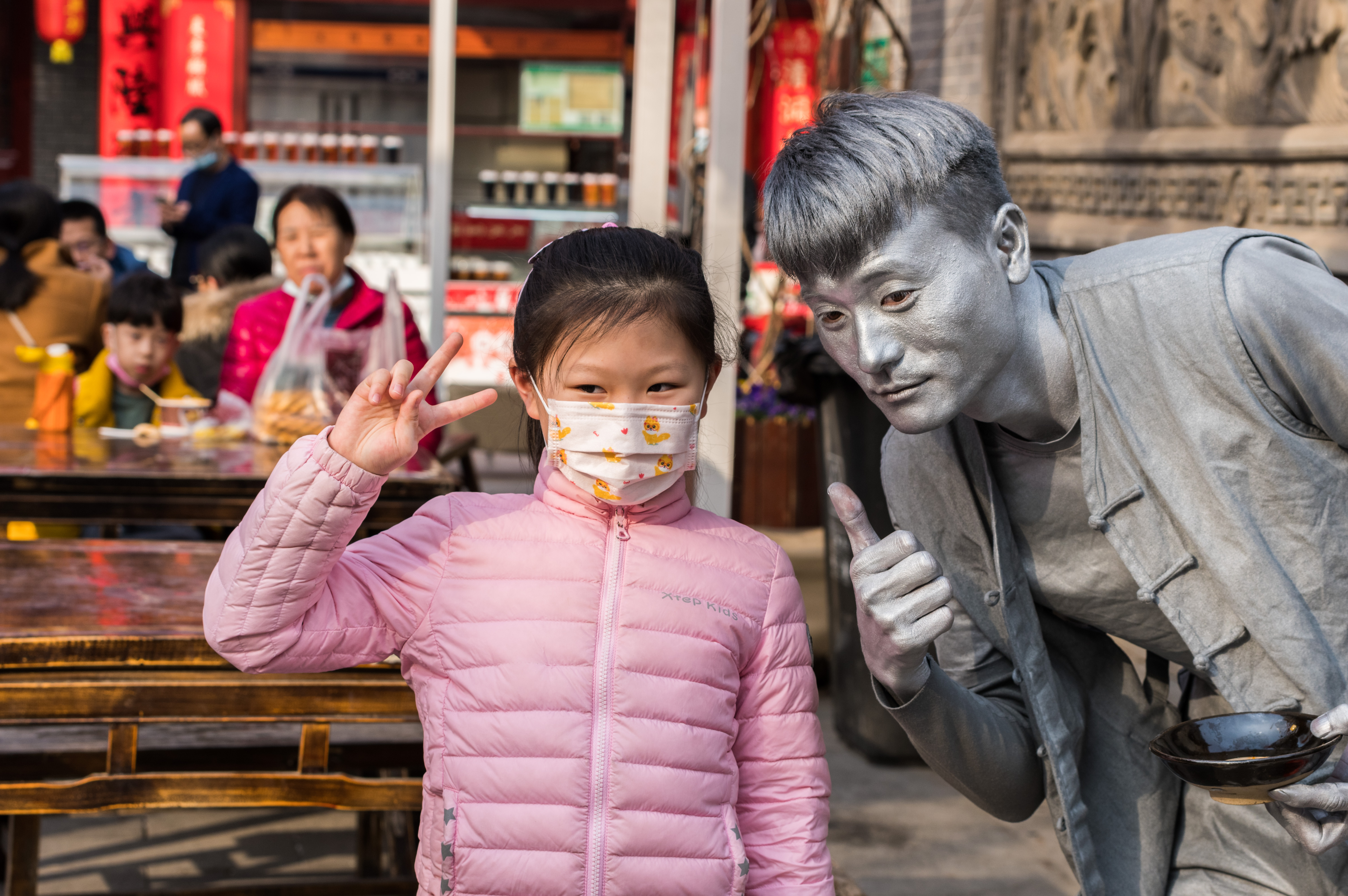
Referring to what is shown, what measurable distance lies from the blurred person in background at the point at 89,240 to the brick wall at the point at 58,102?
970 centimetres

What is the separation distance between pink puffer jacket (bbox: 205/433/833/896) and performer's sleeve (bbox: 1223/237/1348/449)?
654 millimetres

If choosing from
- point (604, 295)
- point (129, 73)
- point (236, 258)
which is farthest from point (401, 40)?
point (604, 295)

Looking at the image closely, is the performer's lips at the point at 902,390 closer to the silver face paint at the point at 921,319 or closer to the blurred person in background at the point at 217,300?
the silver face paint at the point at 921,319

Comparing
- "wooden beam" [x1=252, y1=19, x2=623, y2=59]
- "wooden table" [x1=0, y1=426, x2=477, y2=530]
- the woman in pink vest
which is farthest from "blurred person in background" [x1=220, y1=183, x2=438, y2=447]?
"wooden beam" [x1=252, y1=19, x2=623, y2=59]

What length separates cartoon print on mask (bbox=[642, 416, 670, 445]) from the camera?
1704mm

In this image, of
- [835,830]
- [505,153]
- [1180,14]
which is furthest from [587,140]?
[835,830]

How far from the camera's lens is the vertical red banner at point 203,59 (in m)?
11.2

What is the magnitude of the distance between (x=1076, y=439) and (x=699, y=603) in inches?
21.0

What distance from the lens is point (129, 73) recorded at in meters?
11.2

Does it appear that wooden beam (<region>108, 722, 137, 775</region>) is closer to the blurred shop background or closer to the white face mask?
the white face mask

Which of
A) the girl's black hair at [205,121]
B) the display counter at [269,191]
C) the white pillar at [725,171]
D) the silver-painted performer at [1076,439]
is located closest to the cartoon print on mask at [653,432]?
the silver-painted performer at [1076,439]

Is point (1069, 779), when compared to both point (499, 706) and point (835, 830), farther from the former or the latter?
point (835, 830)

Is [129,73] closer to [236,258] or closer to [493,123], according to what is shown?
[493,123]

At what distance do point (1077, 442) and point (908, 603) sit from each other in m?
0.41
